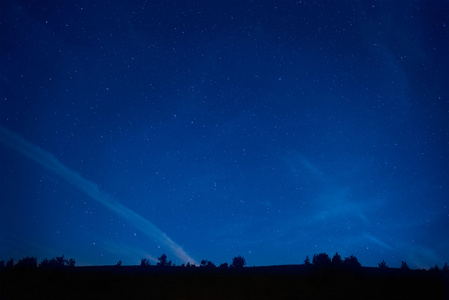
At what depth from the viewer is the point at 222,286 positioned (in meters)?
26.6

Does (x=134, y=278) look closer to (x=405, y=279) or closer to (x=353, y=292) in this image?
(x=353, y=292)

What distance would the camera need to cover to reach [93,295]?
79.5ft

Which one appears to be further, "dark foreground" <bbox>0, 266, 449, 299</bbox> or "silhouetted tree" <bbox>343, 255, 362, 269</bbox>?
"silhouetted tree" <bbox>343, 255, 362, 269</bbox>

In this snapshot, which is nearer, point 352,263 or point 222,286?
point 222,286

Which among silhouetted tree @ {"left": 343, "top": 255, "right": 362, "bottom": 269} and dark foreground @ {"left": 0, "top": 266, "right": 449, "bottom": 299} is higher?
silhouetted tree @ {"left": 343, "top": 255, "right": 362, "bottom": 269}

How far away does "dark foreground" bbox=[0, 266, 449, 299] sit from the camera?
23.3 metres

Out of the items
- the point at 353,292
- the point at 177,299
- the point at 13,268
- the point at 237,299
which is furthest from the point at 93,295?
the point at 353,292

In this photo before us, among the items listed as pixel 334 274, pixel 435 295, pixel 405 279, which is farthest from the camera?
pixel 334 274

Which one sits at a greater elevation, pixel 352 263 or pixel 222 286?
pixel 352 263

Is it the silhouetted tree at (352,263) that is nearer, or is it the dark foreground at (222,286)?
the dark foreground at (222,286)

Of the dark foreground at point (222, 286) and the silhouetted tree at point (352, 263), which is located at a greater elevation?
the silhouetted tree at point (352, 263)

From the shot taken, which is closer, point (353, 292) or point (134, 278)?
point (353, 292)

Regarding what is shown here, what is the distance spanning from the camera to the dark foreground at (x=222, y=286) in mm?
23281

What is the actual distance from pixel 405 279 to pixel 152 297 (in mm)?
19449
